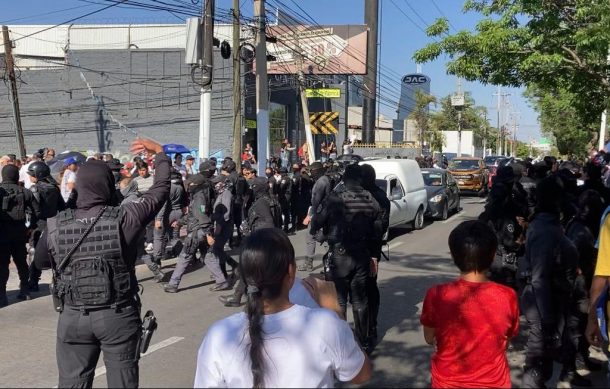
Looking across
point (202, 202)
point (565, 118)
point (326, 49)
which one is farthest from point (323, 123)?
point (202, 202)

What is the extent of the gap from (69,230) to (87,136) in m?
32.6

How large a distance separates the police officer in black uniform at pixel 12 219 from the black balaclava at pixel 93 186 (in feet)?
15.5

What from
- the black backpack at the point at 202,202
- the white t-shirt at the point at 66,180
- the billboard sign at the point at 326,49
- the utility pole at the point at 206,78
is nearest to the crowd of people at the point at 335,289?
the black backpack at the point at 202,202

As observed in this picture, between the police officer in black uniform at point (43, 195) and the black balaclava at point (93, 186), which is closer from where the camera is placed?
the black balaclava at point (93, 186)

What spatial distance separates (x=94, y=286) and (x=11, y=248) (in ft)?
17.2

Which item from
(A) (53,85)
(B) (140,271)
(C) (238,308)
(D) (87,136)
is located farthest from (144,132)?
(C) (238,308)

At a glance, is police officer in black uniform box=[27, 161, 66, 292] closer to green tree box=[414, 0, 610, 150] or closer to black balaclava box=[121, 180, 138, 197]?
black balaclava box=[121, 180, 138, 197]

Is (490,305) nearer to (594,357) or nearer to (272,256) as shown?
(272,256)

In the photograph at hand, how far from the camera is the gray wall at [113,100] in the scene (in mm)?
32594

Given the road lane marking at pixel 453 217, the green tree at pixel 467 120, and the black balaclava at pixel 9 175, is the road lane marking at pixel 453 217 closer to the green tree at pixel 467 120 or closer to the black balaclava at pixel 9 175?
the black balaclava at pixel 9 175

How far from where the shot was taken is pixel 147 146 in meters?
4.05

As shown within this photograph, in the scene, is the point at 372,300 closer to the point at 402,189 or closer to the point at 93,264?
the point at 93,264

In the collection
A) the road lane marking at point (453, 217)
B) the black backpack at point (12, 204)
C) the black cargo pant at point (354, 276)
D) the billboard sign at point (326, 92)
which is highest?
the billboard sign at point (326, 92)

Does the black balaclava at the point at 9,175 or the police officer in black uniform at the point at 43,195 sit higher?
the black balaclava at the point at 9,175
